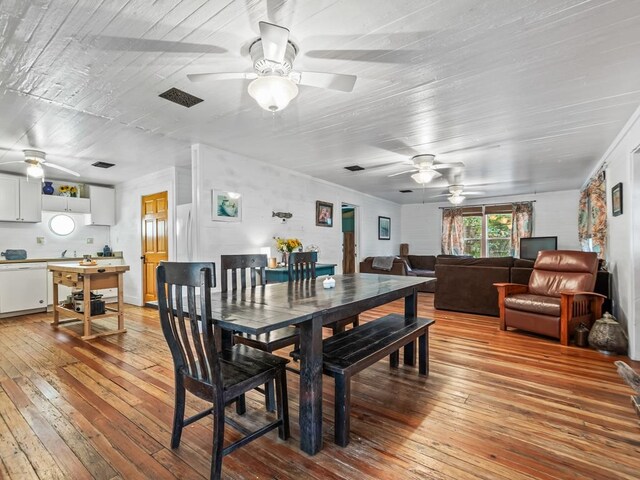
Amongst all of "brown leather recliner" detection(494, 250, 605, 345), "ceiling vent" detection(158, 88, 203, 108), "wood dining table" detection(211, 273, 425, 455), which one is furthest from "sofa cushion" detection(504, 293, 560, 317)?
"ceiling vent" detection(158, 88, 203, 108)

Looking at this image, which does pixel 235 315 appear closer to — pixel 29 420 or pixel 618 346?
pixel 29 420

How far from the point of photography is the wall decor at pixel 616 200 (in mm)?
3381

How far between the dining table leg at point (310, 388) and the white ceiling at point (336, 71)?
1.72 m

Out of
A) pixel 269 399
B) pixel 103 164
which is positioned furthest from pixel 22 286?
pixel 269 399

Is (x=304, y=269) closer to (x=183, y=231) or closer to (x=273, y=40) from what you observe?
(x=273, y=40)

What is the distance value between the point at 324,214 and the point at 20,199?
513cm

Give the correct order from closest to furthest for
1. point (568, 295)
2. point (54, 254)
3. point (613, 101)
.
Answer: point (613, 101) → point (568, 295) → point (54, 254)

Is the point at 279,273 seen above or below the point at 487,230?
below

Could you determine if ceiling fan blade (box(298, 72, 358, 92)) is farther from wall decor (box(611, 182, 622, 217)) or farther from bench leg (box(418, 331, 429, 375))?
wall decor (box(611, 182, 622, 217))

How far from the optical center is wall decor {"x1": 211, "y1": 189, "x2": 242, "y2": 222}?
4.24 meters

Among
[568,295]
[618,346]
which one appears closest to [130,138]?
[568,295]

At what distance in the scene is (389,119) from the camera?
10.7 ft

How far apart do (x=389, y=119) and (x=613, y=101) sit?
194 cm

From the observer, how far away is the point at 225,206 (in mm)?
4379
